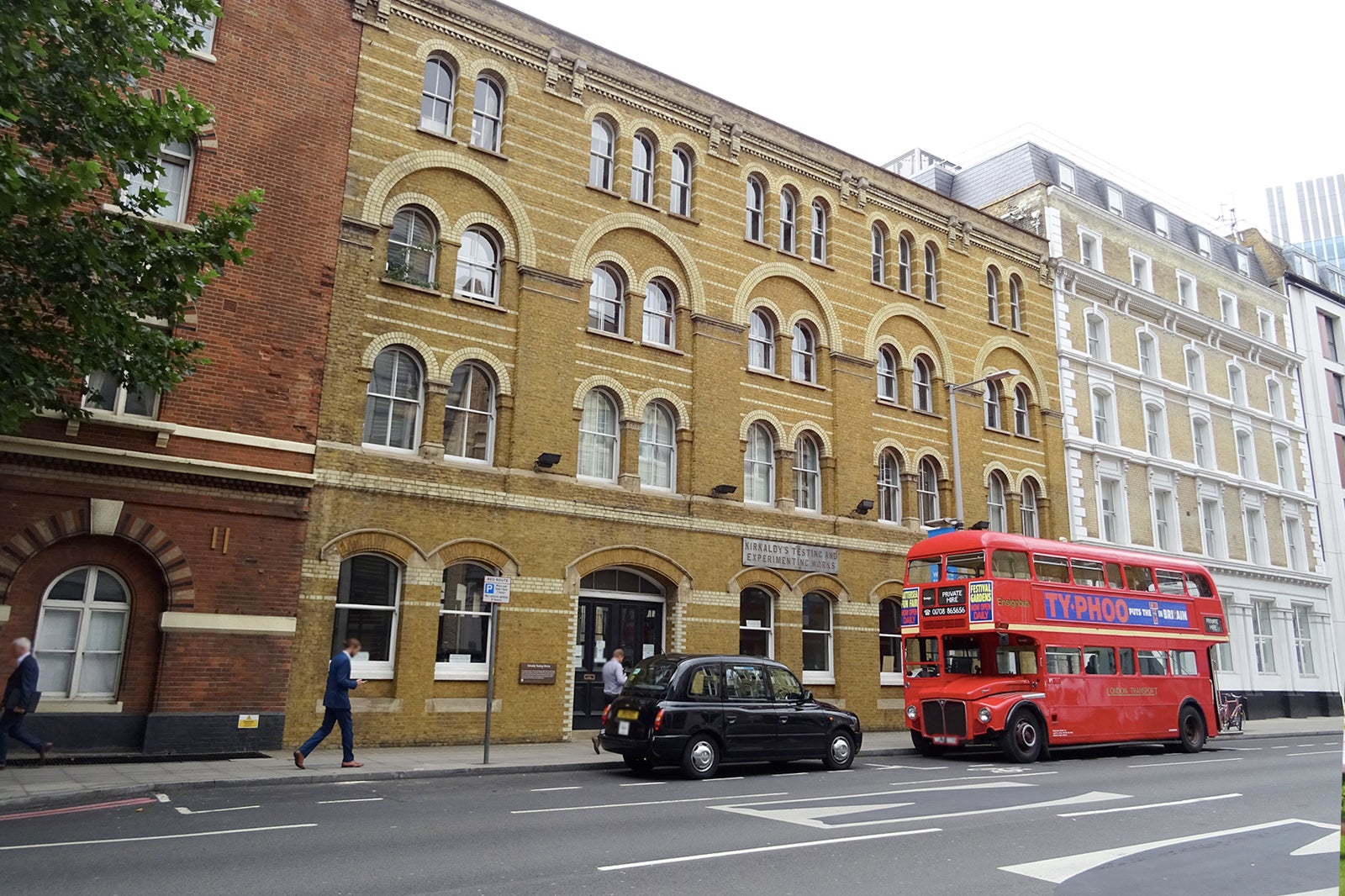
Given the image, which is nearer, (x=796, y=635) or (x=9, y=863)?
(x=9, y=863)

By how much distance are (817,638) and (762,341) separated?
755 centimetres

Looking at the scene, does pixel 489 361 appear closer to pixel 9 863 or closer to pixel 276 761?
pixel 276 761

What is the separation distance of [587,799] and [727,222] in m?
15.4

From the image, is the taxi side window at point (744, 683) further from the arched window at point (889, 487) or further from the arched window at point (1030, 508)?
the arched window at point (1030, 508)

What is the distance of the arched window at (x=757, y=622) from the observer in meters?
21.0

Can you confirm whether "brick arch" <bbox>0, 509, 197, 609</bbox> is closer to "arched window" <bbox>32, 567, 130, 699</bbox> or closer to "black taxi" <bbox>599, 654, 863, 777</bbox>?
"arched window" <bbox>32, 567, 130, 699</bbox>

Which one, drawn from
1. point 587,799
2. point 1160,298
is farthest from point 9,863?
point 1160,298

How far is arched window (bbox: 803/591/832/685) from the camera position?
21.9m

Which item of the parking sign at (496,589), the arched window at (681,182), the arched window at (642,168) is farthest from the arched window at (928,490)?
the parking sign at (496,589)

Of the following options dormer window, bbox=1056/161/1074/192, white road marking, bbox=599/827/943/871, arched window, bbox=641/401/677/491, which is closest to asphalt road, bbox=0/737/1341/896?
white road marking, bbox=599/827/943/871

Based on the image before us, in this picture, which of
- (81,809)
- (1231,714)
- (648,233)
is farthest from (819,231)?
(81,809)

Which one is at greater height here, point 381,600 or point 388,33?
point 388,33

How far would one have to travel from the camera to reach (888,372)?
25406mm

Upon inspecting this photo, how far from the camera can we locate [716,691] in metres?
14.2
